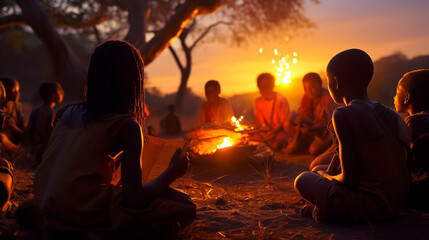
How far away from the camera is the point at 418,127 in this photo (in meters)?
2.74

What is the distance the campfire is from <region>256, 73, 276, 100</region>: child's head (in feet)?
5.77

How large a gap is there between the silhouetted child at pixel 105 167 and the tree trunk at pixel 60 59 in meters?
9.73

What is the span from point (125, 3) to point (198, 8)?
2.89 metres

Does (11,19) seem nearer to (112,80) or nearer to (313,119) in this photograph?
(313,119)

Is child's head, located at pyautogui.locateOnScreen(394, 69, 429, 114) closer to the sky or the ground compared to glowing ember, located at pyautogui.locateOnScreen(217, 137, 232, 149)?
closer to the sky

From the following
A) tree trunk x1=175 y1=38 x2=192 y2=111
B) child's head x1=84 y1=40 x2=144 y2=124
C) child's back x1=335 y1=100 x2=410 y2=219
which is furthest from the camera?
tree trunk x1=175 y1=38 x2=192 y2=111

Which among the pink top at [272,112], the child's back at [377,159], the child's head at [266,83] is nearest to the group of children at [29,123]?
the child's head at [266,83]

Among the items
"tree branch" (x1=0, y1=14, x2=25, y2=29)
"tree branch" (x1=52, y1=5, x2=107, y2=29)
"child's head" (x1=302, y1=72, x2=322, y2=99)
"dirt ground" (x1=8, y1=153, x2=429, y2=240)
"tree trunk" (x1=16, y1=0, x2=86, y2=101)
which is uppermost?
"tree branch" (x1=52, y1=5, x2=107, y2=29)

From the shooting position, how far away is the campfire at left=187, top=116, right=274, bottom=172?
17.9 feet

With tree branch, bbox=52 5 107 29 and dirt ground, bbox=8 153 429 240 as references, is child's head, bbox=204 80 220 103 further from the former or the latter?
tree branch, bbox=52 5 107 29

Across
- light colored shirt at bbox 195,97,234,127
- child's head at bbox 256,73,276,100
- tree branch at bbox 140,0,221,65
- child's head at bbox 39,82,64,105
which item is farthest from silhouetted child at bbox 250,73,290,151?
child's head at bbox 39,82,64,105

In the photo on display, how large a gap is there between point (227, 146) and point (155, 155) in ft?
8.58

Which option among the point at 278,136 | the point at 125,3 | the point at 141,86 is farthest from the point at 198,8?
the point at 141,86

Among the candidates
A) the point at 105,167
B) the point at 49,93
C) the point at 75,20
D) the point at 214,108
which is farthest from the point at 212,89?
the point at 75,20
